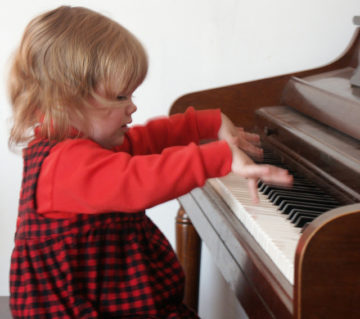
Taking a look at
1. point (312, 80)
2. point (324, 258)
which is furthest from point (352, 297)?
point (312, 80)

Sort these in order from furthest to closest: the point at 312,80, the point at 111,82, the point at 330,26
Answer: the point at 330,26
the point at 312,80
the point at 111,82

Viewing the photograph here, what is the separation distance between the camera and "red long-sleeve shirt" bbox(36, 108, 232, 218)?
84 centimetres

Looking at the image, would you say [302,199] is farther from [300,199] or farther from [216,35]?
[216,35]

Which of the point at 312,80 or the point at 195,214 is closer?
the point at 195,214

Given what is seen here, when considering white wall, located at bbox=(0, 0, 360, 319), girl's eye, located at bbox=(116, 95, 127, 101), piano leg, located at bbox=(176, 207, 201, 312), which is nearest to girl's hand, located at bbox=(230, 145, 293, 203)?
girl's eye, located at bbox=(116, 95, 127, 101)

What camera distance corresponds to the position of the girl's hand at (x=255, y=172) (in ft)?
2.59

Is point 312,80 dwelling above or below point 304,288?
above

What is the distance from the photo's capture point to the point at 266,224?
2.83 feet

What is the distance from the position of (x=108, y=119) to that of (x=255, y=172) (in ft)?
0.97

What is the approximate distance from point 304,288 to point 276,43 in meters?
1.29

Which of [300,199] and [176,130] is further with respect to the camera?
[176,130]

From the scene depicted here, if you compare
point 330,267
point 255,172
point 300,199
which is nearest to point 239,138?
point 300,199

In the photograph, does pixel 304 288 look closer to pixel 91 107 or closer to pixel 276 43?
pixel 91 107

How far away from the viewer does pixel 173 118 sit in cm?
125
